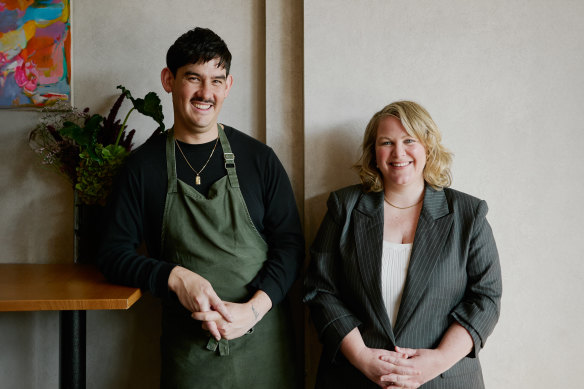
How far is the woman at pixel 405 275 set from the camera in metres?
1.58

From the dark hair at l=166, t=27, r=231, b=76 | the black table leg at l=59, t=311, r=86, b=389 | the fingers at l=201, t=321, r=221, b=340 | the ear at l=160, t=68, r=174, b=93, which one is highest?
the dark hair at l=166, t=27, r=231, b=76

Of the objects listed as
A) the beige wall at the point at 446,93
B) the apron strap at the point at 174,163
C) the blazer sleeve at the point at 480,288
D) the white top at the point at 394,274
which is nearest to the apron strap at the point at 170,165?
the apron strap at the point at 174,163

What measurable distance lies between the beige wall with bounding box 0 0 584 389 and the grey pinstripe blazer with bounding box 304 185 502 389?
15.1 inches

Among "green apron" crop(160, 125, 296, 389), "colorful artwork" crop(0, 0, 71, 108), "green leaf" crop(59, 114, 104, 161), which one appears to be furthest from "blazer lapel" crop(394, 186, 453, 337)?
"colorful artwork" crop(0, 0, 71, 108)

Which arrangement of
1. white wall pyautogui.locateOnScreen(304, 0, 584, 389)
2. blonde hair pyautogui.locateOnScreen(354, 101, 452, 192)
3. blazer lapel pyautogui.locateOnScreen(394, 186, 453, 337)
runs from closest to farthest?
blazer lapel pyautogui.locateOnScreen(394, 186, 453, 337), blonde hair pyautogui.locateOnScreen(354, 101, 452, 192), white wall pyautogui.locateOnScreen(304, 0, 584, 389)

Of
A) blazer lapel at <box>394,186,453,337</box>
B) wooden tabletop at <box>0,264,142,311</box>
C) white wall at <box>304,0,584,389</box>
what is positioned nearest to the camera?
wooden tabletop at <box>0,264,142,311</box>

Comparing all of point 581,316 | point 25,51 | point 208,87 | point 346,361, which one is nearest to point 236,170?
point 208,87

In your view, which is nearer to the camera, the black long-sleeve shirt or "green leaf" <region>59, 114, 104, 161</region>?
the black long-sleeve shirt

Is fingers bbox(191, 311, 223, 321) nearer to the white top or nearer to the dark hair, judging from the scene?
the white top

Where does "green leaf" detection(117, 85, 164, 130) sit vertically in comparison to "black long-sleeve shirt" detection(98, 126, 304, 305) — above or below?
above

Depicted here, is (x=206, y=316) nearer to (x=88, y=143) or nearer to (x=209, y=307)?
(x=209, y=307)

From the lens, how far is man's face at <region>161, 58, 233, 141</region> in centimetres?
171

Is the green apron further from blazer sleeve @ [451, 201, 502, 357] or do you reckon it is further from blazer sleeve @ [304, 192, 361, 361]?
blazer sleeve @ [451, 201, 502, 357]

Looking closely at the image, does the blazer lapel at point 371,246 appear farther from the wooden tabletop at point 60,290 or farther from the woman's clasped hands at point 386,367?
the wooden tabletop at point 60,290
